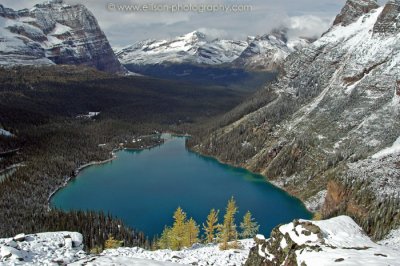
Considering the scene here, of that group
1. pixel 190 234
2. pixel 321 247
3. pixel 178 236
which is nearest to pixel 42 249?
pixel 321 247

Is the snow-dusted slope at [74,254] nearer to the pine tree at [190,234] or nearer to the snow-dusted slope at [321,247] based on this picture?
the snow-dusted slope at [321,247]

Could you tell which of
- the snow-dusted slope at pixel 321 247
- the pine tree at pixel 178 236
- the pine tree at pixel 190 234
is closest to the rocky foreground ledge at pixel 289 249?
the snow-dusted slope at pixel 321 247

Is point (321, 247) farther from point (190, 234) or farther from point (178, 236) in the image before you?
point (190, 234)

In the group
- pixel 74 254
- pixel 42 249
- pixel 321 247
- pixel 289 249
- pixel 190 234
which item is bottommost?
pixel 190 234

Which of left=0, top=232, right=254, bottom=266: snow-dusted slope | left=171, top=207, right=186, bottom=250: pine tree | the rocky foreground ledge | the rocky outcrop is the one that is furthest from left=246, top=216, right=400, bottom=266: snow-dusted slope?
left=171, top=207, right=186, bottom=250: pine tree

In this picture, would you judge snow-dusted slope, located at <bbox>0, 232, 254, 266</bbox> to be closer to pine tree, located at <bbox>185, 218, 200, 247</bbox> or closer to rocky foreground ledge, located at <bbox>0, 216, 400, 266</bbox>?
rocky foreground ledge, located at <bbox>0, 216, 400, 266</bbox>

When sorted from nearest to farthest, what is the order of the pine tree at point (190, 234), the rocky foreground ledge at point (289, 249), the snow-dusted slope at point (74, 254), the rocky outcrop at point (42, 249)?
the rocky foreground ledge at point (289, 249) < the snow-dusted slope at point (74, 254) < the rocky outcrop at point (42, 249) < the pine tree at point (190, 234)

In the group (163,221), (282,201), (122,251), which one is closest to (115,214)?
(163,221)

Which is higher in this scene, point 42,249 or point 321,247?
point 321,247
